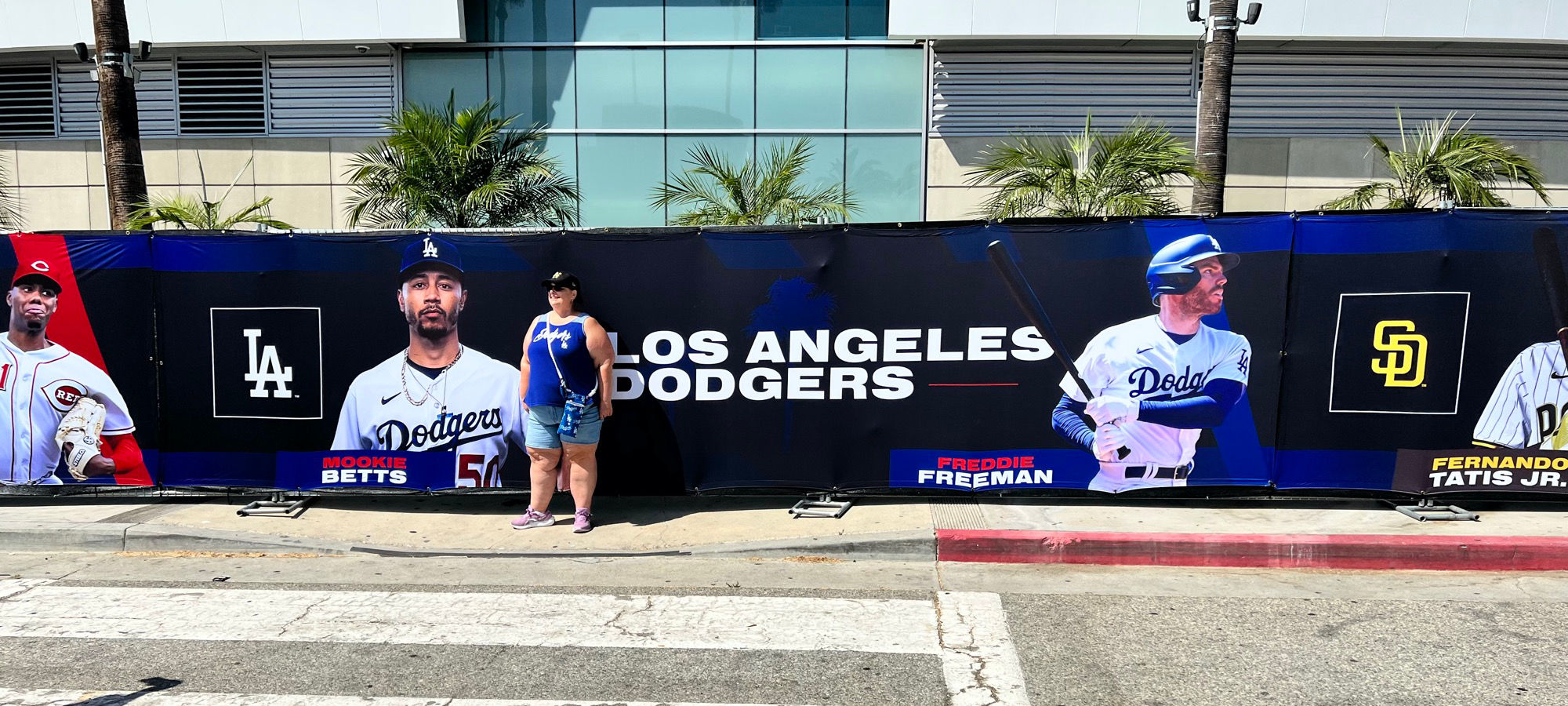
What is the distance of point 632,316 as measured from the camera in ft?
23.0

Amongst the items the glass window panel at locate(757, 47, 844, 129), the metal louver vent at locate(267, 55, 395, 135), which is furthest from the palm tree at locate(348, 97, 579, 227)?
the glass window panel at locate(757, 47, 844, 129)

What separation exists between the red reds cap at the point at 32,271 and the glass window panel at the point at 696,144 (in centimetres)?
856

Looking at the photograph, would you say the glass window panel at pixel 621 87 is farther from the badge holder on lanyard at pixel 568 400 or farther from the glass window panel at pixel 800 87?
the badge holder on lanyard at pixel 568 400

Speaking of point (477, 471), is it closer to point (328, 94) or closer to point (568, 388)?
point (568, 388)

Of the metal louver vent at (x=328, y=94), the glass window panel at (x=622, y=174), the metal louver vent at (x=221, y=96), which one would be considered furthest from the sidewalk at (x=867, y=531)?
the metal louver vent at (x=221, y=96)

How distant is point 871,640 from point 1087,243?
313 cm

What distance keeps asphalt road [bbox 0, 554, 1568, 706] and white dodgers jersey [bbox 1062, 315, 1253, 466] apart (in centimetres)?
98

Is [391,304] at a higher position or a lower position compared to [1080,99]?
lower

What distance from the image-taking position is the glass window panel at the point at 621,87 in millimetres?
15000

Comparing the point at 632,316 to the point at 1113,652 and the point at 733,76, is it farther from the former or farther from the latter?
the point at 733,76

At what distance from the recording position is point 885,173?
15078mm

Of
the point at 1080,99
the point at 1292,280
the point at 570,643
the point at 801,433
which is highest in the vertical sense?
the point at 1080,99

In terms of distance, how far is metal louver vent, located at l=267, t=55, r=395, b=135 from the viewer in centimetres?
1528

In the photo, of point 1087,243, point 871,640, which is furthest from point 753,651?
point 1087,243
